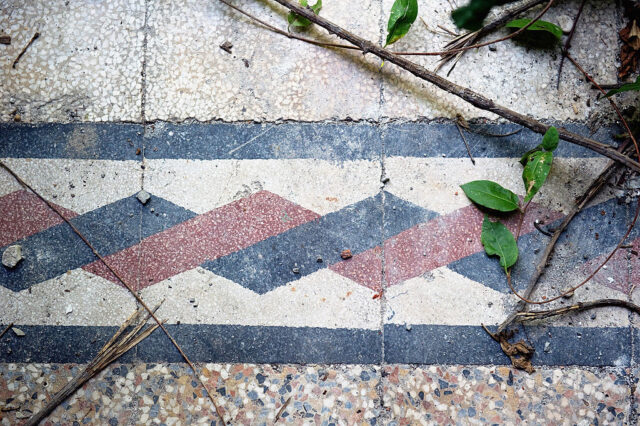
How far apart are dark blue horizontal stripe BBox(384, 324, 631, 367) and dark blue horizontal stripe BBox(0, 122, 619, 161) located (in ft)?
2.04

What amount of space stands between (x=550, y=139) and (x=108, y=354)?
5.42 feet

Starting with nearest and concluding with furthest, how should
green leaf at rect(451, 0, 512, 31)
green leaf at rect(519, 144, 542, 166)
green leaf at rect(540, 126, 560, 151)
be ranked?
green leaf at rect(451, 0, 512, 31)
green leaf at rect(540, 126, 560, 151)
green leaf at rect(519, 144, 542, 166)

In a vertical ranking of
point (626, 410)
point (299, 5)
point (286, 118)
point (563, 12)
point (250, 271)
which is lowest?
point (626, 410)

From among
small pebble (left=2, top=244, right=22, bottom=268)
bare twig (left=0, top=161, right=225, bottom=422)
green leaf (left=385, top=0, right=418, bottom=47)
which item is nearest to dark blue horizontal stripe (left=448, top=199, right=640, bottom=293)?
green leaf (left=385, top=0, right=418, bottom=47)

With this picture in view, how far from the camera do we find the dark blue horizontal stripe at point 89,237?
63.0 inches

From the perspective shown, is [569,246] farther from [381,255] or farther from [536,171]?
[381,255]

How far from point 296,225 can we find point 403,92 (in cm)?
62

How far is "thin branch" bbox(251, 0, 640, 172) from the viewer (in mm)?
1544

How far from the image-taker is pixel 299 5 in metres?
1.64

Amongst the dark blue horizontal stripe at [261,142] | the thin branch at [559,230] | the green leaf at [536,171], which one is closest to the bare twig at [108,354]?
the dark blue horizontal stripe at [261,142]

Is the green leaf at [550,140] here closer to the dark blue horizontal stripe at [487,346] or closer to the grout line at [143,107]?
the dark blue horizontal stripe at [487,346]

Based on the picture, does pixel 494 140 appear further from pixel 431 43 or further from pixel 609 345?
pixel 609 345

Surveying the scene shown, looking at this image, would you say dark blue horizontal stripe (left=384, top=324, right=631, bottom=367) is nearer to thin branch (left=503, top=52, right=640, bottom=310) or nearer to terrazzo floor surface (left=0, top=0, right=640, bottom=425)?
terrazzo floor surface (left=0, top=0, right=640, bottom=425)

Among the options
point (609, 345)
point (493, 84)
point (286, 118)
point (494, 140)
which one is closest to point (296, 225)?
point (286, 118)
